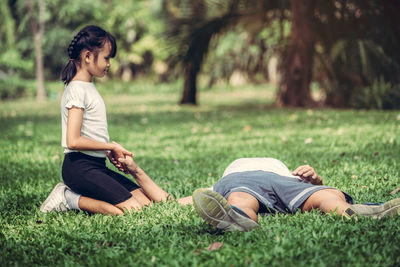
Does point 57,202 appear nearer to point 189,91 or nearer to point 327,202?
point 327,202

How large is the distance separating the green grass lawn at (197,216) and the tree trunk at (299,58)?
13.3 feet

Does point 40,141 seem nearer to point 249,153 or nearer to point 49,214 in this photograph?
point 249,153

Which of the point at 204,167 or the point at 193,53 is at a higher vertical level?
the point at 193,53

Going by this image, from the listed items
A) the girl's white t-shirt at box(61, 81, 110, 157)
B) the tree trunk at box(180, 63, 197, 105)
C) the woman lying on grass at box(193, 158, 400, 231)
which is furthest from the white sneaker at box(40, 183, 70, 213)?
the tree trunk at box(180, 63, 197, 105)

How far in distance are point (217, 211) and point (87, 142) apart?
106cm

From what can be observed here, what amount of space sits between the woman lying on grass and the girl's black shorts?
2.17 ft

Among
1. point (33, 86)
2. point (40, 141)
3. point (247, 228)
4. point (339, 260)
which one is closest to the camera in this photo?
point (339, 260)

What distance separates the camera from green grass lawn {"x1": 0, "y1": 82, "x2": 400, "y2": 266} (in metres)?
2.42

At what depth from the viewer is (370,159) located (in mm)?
5020

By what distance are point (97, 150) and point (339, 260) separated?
1681 millimetres

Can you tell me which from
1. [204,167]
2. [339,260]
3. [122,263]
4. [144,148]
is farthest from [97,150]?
[144,148]

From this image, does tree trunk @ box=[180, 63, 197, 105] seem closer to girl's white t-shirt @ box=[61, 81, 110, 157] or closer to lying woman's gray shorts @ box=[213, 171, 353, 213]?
girl's white t-shirt @ box=[61, 81, 110, 157]

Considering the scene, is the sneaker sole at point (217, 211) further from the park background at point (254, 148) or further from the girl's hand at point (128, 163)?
the girl's hand at point (128, 163)

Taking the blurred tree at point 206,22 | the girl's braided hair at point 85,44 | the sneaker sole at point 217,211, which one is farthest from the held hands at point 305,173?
the blurred tree at point 206,22
